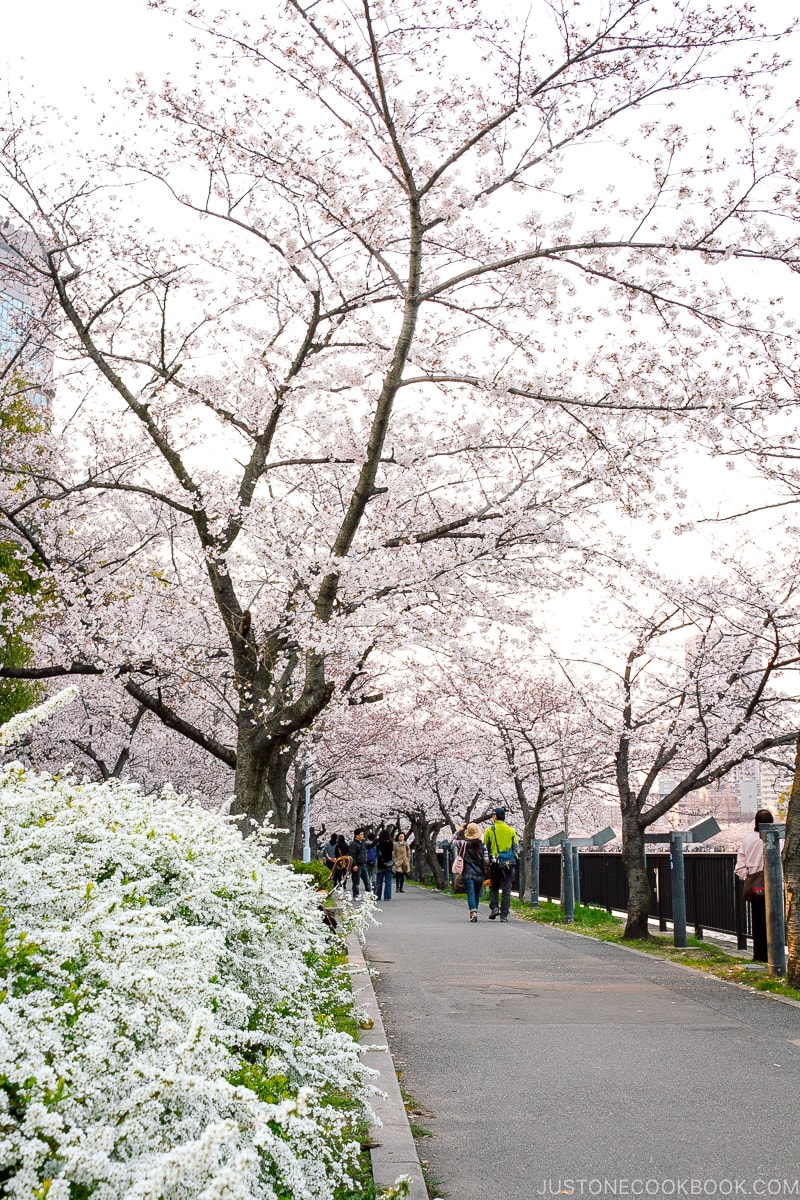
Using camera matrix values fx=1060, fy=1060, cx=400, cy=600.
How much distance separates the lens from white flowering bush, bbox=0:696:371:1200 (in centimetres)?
233

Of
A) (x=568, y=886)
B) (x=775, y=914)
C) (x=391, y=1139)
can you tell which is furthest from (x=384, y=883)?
(x=391, y=1139)

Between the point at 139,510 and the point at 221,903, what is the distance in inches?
587

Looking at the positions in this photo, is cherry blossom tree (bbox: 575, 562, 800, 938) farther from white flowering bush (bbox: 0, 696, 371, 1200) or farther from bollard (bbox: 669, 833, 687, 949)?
white flowering bush (bbox: 0, 696, 371, 1200)

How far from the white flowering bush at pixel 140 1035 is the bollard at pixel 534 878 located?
19072 millimetres

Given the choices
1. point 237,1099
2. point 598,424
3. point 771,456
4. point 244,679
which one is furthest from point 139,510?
point 237,1099

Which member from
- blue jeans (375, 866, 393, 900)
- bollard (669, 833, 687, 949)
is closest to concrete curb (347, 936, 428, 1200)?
bollard (669, 833, 687, 949)

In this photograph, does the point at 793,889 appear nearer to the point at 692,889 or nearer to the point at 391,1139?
the point at 391,1139

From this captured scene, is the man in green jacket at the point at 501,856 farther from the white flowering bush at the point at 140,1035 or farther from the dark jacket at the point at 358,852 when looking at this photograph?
the white flowering bush at the point at 140,1035

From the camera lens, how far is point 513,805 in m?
51.4

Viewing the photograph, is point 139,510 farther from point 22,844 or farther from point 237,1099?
point 237,1099

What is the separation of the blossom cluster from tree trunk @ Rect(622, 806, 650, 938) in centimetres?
A: 1091

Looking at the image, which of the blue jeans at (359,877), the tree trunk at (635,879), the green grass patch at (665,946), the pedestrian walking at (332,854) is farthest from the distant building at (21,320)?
the blue jeans at (359,877)

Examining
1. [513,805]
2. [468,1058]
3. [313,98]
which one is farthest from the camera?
[513,805]

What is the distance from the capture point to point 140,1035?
2887 mm
